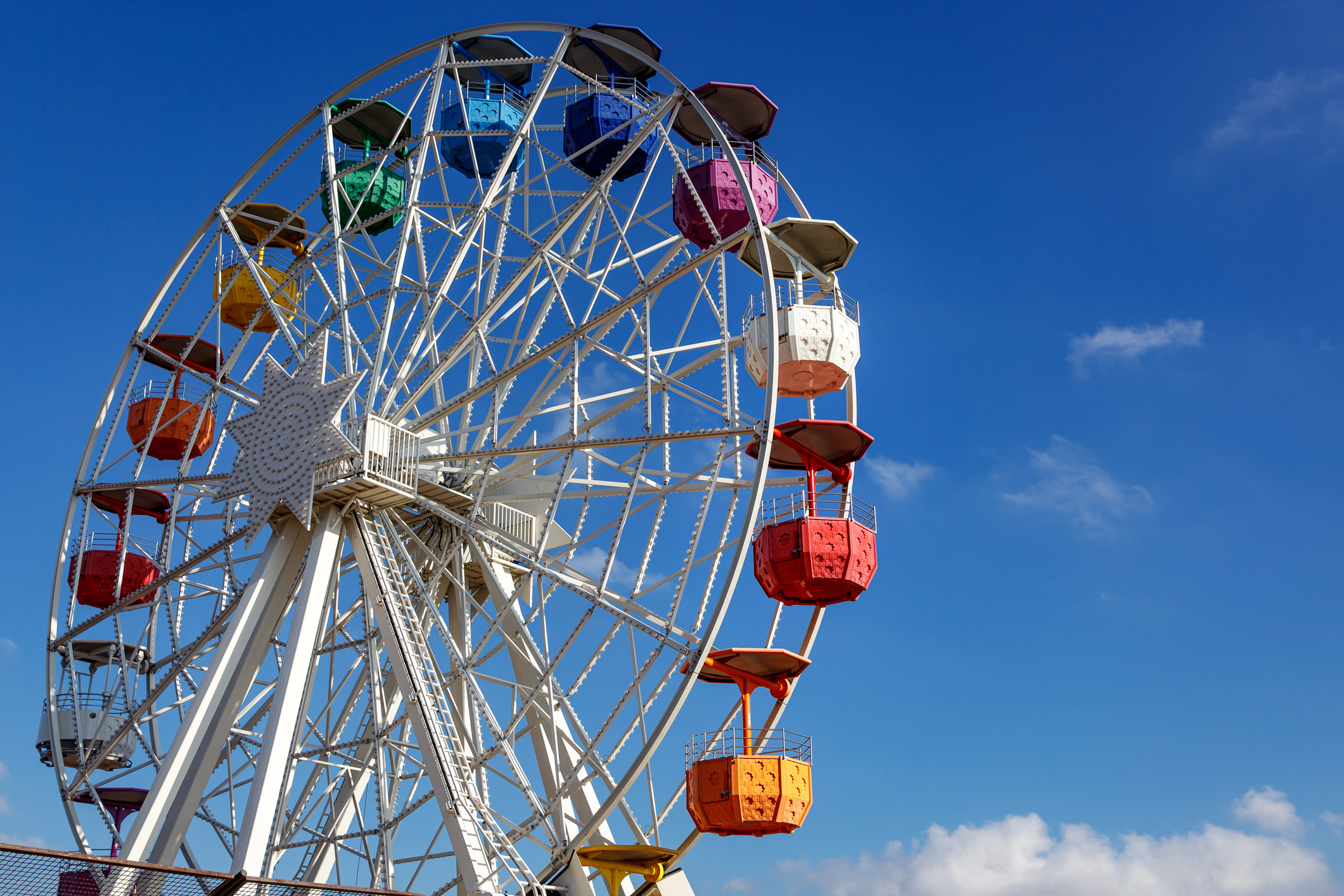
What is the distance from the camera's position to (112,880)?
8727 millimetres

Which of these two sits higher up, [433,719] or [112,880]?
[433,719]

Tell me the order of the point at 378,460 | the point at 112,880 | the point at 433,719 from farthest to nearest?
the point at 378,460
the point at 433,719
the point at 112,880

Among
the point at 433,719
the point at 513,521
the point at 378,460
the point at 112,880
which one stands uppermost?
the point at 513,521

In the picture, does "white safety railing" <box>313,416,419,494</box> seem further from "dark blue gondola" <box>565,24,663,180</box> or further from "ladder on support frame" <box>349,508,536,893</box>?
"dark blue gondola" <box>565,24,663,180</box>

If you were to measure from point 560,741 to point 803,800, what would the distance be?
3.41 m

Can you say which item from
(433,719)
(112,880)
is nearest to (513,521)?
(433,719)

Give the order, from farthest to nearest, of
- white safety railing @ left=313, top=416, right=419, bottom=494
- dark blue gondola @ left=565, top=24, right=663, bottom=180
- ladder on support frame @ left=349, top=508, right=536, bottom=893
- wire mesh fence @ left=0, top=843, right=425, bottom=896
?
1. dark blue gondola @ left=565, top=24, right=663, bottom=180
2. white safety railing @ left=313, top=416, right=419, bottom=494
3. ladder on support frame @ left=349, top=508, right=536, bottom=893
4. wire mesh fence @ left=0, top=843, right=425, bottom=896

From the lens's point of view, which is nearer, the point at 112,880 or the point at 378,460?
the point at 112,880

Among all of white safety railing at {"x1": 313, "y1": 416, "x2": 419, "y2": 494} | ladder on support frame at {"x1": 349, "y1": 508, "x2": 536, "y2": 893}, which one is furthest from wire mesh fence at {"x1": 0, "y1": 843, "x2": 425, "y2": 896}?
white safety railing at {"x1": 313, "y1": 416, "x2": 419, "y2": 494}

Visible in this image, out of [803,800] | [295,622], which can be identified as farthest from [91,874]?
[803,800]

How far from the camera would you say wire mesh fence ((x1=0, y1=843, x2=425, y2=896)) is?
25.8 feet

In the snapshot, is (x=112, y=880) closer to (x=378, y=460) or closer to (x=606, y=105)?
(x=378, y=460)

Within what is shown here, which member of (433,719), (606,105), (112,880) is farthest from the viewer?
(606,105)

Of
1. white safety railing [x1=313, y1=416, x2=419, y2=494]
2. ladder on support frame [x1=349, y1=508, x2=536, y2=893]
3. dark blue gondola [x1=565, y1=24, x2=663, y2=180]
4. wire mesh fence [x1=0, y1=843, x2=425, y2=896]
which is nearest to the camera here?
wire mesh fence [x1=0, y1=843, x2=425, y2=896]
